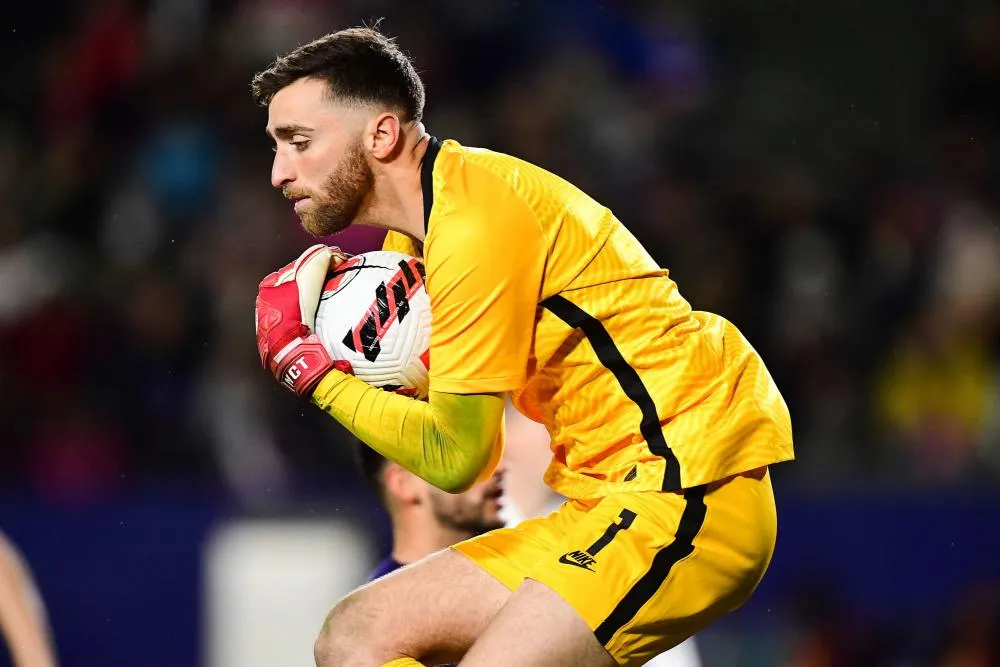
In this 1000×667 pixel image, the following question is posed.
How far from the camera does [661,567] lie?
3.35 metres

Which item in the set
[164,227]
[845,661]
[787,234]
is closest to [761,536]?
[845,661]

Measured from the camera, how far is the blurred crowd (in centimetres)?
714

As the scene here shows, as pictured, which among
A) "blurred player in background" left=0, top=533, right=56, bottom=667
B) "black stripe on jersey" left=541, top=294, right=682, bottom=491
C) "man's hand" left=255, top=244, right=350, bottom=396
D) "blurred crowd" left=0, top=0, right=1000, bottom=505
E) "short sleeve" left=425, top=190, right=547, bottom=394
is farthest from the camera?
"blurred crowd" left=0, top=0, right=1000, bottom=505

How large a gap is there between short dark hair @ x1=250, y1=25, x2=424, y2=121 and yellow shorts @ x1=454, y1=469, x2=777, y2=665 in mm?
1069

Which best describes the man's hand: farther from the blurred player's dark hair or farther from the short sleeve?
the blurred player's dark hair

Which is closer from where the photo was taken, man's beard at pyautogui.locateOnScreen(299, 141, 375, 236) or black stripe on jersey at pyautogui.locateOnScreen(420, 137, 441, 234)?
black stripe on jersey at pyautogui.locateOnScreen(420, 137, 441, 234)

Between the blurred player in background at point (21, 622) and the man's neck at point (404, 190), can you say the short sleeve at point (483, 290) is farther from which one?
the blurred player in background at point (21, 622)

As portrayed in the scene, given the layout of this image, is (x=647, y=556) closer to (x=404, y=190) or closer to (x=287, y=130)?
(x=404, y=190)

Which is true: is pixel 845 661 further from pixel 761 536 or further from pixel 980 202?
pixel 761 536

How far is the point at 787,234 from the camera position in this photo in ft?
25.6

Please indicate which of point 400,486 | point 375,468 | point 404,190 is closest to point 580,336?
point 404,190

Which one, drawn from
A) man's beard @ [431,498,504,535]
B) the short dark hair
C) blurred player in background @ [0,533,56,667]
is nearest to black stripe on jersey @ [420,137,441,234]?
the short dark hair

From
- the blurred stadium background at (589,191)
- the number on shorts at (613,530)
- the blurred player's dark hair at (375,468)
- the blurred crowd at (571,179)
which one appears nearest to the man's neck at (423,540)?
the blurred player's dark hair at (375,468)

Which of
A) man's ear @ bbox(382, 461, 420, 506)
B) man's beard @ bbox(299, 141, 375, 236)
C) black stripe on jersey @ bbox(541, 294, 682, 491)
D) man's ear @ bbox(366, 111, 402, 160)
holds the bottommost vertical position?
man's ear @ bbox(382, 461, 420, 506)
